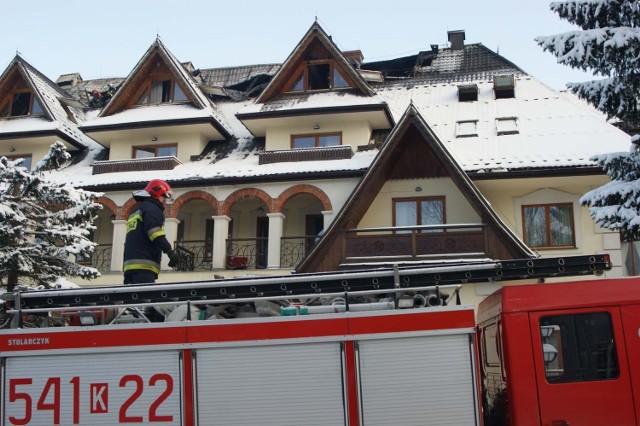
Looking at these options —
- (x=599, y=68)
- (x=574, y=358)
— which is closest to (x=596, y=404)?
(x=574, y=358)

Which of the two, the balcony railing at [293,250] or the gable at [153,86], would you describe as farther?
the gable at [153,86]

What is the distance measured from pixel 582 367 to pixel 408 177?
14.7 meters

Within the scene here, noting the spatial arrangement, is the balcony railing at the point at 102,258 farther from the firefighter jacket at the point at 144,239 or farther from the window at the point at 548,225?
the firefighter jacket at the point at 144,239

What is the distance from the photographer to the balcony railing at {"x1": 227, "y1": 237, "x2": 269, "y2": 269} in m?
22.9

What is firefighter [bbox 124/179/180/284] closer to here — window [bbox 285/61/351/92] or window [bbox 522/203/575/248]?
window [bbox 522/203/575/248]

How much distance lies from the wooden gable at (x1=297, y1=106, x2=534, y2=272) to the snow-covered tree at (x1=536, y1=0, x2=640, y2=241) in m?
6.08

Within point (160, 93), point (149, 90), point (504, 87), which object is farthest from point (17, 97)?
point (504, 87)

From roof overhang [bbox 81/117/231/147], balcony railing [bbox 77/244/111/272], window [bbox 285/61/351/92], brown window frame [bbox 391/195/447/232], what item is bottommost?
balcony railing [bbox 77/244/111/272]

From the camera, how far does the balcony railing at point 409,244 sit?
1881 cm

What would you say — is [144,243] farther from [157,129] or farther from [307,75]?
[157,129]

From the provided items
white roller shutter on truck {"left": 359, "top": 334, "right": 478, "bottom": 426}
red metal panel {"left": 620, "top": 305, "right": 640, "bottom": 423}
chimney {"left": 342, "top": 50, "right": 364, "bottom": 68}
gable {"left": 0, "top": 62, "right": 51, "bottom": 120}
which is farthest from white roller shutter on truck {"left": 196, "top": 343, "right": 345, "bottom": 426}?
chimney {"left": 342, "top": 50, "right": 364, "bottom": 68}

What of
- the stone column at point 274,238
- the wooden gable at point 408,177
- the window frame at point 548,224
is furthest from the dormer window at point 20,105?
the window frame at point 548,224

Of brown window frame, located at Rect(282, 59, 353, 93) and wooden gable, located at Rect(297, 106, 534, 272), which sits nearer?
wooden gable, located at Rect(297, 106, 534, 272)

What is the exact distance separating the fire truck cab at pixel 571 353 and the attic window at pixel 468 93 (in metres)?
18.8
